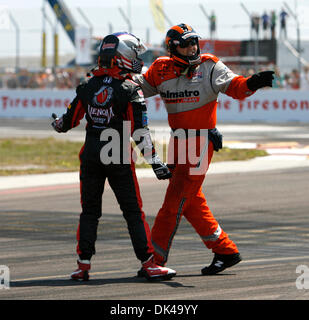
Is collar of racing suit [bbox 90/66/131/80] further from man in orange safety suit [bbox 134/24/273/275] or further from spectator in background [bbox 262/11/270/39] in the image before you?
spectator in background [bbox 262/11/270/39]

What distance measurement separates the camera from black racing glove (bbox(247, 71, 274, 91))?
6.53 m

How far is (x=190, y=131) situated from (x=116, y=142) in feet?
2.27

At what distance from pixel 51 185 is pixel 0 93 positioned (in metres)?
20.3

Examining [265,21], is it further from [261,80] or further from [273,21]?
[261,80]

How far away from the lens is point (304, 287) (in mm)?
6109

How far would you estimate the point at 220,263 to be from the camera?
688 centimetres

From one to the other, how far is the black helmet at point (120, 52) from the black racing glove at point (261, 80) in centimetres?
89

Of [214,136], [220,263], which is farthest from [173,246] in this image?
[214,136]

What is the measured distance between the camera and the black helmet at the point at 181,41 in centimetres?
682

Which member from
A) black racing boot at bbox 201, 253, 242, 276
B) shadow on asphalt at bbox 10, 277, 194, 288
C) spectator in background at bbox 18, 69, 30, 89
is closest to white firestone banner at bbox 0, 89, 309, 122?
spectator in background at bbox 18, 69, 30, 89

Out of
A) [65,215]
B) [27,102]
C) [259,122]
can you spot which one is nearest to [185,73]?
[65,215]

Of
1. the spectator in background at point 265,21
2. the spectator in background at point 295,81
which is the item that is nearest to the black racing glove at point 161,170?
the spectator in background at point 295,81

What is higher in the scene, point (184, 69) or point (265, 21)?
point (265, 21)
